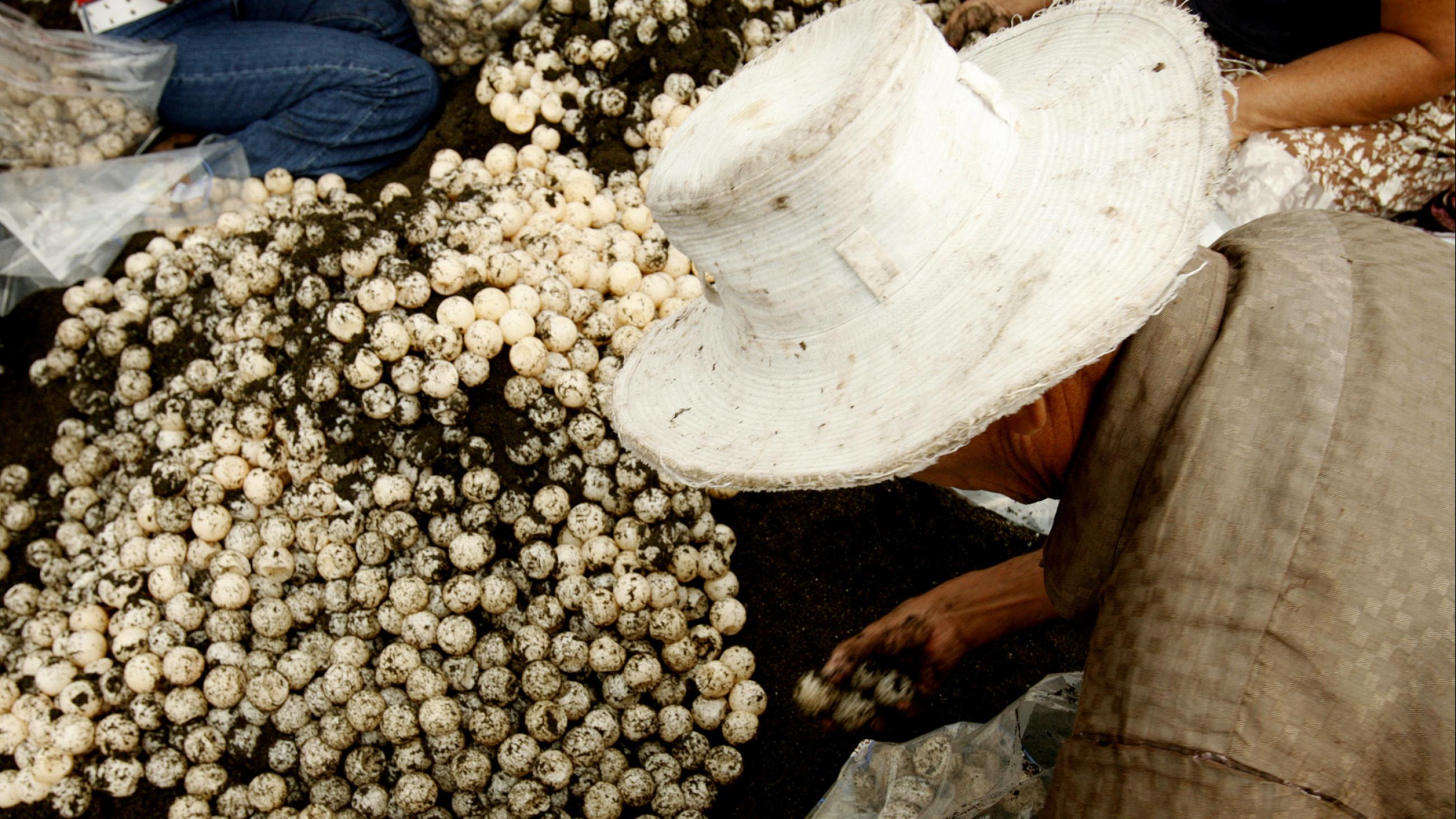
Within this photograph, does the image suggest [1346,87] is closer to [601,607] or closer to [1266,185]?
[1266,185]

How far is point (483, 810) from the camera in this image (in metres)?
2.27

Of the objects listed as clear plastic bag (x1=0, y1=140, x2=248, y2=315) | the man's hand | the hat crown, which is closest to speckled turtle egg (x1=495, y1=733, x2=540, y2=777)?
the hat crown

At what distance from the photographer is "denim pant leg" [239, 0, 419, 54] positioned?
11.8ft

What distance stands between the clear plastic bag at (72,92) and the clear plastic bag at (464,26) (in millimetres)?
932

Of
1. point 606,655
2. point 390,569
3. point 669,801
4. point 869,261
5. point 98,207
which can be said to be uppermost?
point 869,261

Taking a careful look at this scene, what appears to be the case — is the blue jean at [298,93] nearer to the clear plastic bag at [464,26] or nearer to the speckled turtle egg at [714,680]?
the clear plastic bag at [464,26]

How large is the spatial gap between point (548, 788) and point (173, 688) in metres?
1.08

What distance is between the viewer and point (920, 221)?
1182 millimetres

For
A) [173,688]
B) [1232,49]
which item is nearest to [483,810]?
[173,688]

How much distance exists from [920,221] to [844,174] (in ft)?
0.42

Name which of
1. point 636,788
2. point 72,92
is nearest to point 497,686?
point 636,788

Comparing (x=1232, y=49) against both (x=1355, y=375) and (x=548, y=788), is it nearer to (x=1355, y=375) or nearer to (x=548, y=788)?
(x=1355, y=375)

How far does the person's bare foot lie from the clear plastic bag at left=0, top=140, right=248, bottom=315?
2731mm

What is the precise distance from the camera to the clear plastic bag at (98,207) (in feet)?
10.1
